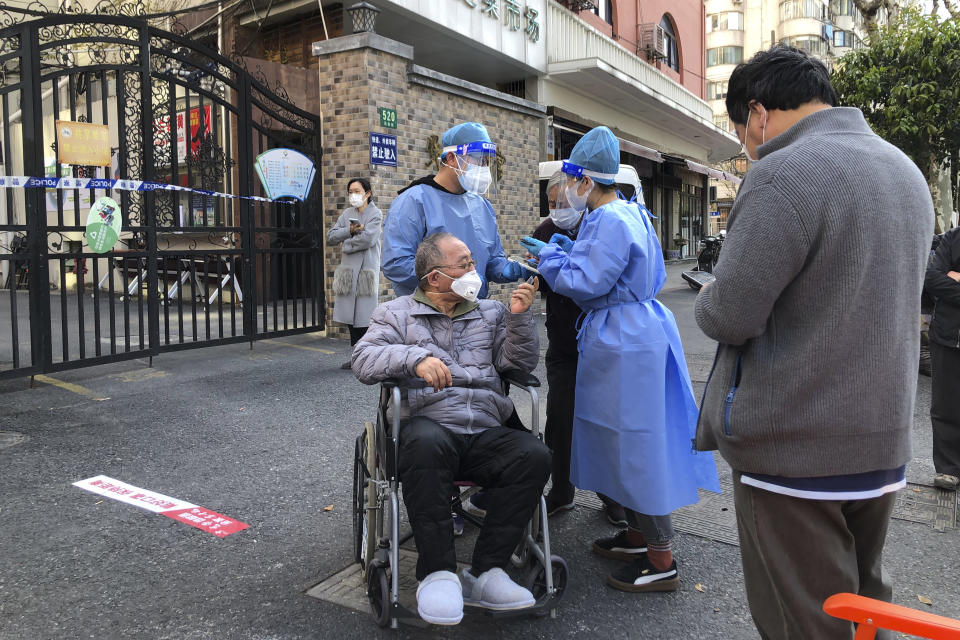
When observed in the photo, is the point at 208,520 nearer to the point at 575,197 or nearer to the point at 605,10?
the point at 575,197

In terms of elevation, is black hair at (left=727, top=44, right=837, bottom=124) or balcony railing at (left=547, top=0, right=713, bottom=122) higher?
balcony railing at (left=547, top=0, right=713, bottom=122)

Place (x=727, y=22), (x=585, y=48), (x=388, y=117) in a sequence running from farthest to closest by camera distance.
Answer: (x=727, y=22)
(x=585, y=48)
(x=388, y=117)

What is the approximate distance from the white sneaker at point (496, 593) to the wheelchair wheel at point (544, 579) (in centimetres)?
15

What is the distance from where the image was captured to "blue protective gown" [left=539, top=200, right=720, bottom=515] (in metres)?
3.05

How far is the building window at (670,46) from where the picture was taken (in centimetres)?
2195

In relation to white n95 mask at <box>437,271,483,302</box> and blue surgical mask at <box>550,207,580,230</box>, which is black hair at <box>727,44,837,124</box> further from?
blue surgical mask at <box>550,207,580,230</box>

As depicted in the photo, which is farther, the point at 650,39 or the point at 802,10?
the point at 802,10

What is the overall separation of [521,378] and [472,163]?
3.99 feet

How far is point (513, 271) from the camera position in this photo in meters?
3.67

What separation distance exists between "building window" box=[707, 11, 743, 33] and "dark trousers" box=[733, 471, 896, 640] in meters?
55.7

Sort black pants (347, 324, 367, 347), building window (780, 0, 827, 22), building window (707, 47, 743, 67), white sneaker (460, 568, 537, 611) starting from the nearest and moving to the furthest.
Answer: white sneaker (460, 568, 537, 611) < black pants (347, 324, 367, 347) < building window (780, 0, 827, 22) < building window (707, 47, 743, 67)

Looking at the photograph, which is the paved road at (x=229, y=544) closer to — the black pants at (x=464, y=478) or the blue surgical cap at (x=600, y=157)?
the black pants at (x=464, y=478)

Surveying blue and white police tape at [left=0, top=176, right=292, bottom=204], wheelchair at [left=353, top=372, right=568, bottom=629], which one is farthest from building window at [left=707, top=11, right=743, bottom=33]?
wheelchair at [left=353, top=372, right=568, bottom=629]

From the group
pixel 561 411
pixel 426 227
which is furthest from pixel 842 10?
pixel 561 411
